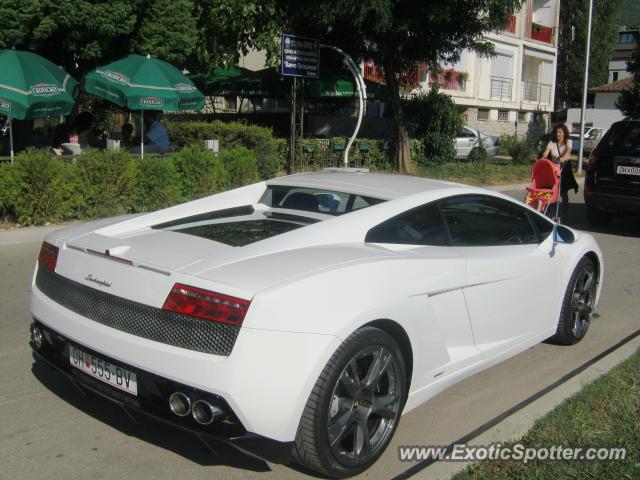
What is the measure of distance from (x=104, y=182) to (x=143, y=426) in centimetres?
732

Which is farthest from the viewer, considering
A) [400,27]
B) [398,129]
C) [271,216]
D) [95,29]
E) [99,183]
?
[398,129]

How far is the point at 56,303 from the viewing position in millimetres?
3611

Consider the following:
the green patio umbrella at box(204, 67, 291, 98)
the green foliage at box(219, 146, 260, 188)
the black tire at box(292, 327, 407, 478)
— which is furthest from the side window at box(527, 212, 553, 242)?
the green patio umbrella at box(204, 67, 291, 98)

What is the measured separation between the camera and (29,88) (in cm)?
1140

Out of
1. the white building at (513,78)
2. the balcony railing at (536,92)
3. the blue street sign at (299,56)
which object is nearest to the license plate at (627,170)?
the blue street sign at (299,56)

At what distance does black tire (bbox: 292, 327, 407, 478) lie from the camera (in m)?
3.08

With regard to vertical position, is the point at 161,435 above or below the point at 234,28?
below

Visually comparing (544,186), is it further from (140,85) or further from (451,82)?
(451,82)

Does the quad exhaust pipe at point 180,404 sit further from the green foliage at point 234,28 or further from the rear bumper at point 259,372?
the green foliage at point 234,28

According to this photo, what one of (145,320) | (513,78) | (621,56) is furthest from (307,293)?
(621,56)

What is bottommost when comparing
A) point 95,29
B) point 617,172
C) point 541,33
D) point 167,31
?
point 617,172

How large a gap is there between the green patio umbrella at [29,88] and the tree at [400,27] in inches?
282

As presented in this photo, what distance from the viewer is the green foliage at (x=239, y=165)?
1289 centimetres

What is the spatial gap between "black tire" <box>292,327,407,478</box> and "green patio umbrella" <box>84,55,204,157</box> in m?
9.99
